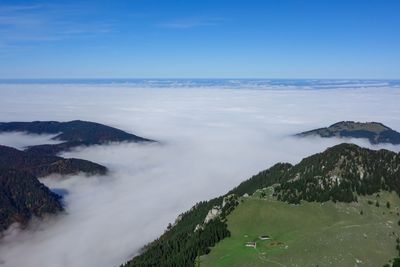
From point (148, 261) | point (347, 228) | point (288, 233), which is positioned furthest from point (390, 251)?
point (148, 261)

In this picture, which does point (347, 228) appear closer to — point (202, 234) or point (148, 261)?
point (202, 234)

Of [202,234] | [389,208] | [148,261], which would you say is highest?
[389,208]

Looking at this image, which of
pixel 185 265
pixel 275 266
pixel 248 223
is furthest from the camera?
pixel 248 223

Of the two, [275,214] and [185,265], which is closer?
[185,265]

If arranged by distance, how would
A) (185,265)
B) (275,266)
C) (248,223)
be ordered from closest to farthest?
(275,266)
(185,265)
(248,223)

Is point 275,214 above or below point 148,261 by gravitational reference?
above

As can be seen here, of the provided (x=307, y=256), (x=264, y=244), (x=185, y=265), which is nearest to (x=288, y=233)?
(x=264, y=244)
